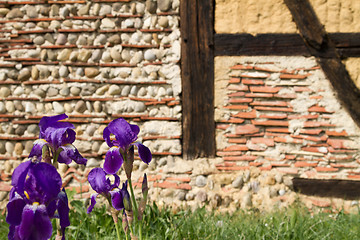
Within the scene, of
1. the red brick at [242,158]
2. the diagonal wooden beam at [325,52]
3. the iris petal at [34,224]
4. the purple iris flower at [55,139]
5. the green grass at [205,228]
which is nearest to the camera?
the iris petal at [34,224]

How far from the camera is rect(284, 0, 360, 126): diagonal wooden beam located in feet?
11.6

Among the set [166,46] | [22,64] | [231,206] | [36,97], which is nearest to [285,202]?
[231,206]

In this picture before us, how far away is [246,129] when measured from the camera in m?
3.74

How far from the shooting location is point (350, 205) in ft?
11.9

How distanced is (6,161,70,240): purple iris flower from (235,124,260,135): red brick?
9.15 feet

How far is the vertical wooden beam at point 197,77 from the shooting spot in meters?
3.68

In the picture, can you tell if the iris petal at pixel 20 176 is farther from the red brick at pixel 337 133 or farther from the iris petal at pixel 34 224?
the red brick at pixel 337 133

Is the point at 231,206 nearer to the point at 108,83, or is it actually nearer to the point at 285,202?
the point at 285,202

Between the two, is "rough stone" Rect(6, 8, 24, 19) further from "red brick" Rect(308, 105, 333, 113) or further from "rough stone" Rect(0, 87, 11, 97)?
"red brick" Rect(308, 105, 333, 113)

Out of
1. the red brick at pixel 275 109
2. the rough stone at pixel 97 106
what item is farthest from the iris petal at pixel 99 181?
the red brick at pixel 275 109

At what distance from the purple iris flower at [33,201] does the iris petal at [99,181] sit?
1.03ft

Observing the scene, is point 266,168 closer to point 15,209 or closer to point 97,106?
point 97,106

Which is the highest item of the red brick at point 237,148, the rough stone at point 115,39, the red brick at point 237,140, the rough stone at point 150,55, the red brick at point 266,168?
the rough stone at point 115,39

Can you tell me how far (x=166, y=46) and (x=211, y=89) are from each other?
63cm
